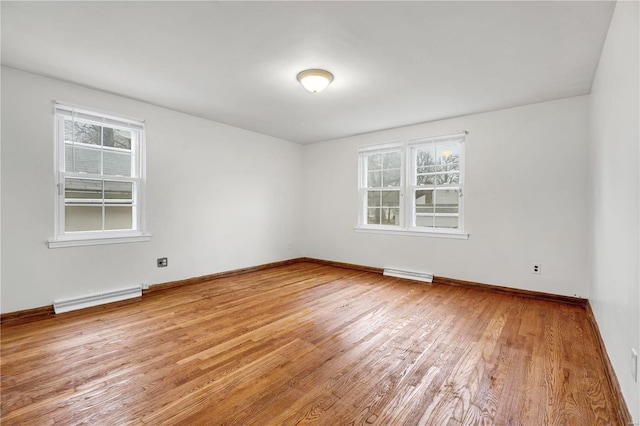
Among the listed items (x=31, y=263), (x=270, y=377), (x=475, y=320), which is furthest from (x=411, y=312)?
(x=31, y=263)

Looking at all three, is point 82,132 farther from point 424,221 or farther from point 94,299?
Answer: point 424,221

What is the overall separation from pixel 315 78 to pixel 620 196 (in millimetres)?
2514

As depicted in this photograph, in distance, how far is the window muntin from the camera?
321 cm

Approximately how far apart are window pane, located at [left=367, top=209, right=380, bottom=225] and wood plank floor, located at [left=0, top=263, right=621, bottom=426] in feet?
6.54

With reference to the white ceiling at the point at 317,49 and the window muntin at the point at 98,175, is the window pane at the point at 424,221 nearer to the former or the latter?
the white ceiling at the point at 317,49

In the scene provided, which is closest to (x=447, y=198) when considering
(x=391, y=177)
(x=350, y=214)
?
(x=391, y=177)

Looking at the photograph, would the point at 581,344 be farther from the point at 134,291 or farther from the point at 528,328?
the point at 134,291

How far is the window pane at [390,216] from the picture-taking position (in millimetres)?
5002

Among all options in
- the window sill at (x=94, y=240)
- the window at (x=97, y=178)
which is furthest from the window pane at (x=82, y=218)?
the window sill at (x=94, y=240)

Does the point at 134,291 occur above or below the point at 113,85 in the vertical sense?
below

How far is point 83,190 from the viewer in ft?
11.0

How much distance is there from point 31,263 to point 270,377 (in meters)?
2.90

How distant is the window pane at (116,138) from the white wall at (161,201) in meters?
0.25

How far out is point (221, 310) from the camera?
10.4 ft
